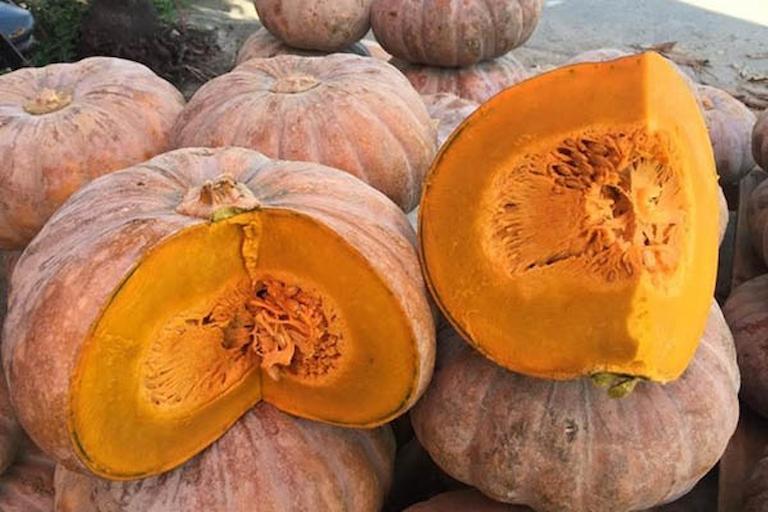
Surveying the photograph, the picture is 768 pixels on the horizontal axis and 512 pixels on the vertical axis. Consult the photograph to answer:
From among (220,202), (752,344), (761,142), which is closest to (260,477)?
(220,202)

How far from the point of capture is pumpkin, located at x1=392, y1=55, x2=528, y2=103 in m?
2.86

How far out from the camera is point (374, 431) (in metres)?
1.28

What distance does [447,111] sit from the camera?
6.55ft

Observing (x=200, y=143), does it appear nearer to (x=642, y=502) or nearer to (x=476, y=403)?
(x=476, y=403)

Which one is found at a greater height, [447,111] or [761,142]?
[447,111]

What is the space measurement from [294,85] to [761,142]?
4.07ft

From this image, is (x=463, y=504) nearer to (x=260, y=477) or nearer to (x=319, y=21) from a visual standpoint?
(x=260, y=477)

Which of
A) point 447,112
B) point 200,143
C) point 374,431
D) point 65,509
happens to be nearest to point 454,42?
point 447,112

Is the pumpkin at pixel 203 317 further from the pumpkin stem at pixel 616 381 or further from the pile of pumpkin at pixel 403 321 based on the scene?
the pumpkin stem at pixel 616 381

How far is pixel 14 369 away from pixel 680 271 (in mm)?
779

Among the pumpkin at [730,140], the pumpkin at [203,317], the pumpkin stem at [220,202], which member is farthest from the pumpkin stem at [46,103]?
the pumpkin at [730,140]

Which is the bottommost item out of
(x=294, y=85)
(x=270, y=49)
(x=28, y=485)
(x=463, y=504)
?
(x=270, y=49)

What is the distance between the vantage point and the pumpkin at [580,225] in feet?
3.15

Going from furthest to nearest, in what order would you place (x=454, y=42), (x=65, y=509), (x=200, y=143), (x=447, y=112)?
(x=454, y=42)
(x=447, y=112)
(x=200, y=143)
(x=65, y=509)
